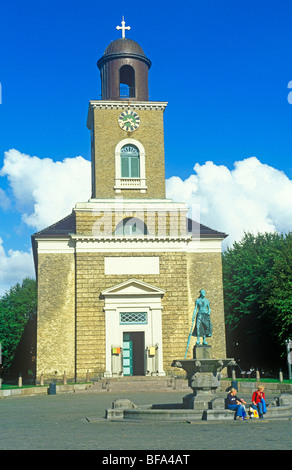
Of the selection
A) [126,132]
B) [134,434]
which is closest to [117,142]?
[126,132]

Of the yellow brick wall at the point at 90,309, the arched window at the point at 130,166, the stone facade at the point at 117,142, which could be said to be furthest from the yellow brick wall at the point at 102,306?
the arched window at the point at 130,166

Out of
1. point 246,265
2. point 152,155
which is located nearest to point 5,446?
point 152,155

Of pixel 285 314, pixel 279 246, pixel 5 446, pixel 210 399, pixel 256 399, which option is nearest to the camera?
pixel 5 446

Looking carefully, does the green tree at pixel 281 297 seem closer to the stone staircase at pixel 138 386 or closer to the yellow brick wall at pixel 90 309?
the yellow brick wall at pixel 90 309

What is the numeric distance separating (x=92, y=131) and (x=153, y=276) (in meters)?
13.3

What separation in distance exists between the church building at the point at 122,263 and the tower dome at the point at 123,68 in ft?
0.26

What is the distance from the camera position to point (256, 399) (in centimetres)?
1805

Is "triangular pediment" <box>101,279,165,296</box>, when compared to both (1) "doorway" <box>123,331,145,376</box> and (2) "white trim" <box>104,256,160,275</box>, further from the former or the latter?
(1) "doorway" <box>123,331,145,376</box>

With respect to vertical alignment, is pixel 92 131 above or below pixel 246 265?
above

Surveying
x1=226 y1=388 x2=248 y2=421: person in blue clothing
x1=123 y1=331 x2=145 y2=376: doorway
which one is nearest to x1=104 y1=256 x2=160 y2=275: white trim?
x1=123 y1=331 x2=145 y2=376: doorway

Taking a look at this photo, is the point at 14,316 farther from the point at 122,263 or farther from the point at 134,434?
the point at 134,434

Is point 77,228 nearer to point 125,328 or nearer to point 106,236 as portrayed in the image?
point 106,236

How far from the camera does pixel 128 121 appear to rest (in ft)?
149

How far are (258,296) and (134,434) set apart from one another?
115ft
